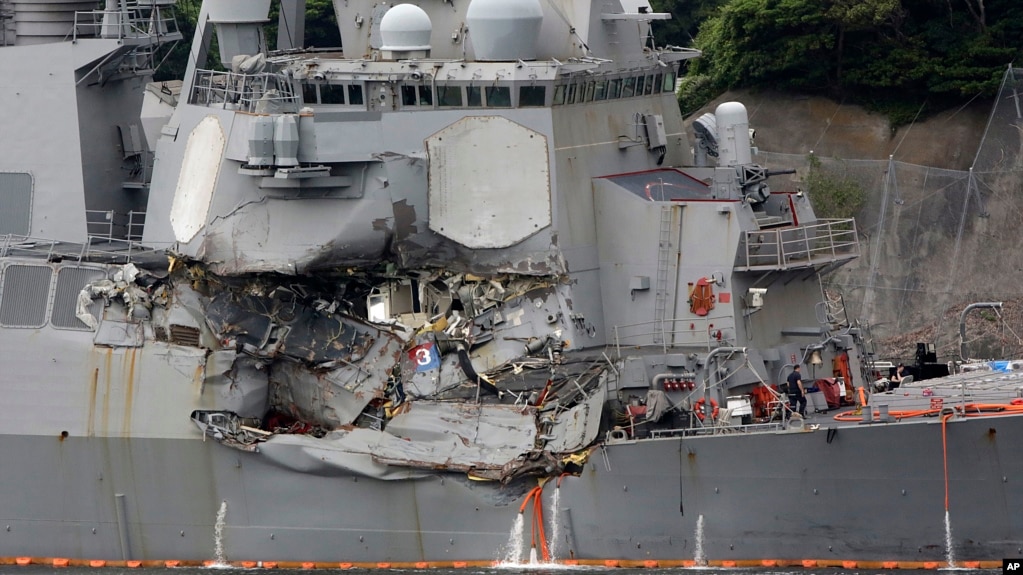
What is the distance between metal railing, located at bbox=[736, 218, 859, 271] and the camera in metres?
21.8

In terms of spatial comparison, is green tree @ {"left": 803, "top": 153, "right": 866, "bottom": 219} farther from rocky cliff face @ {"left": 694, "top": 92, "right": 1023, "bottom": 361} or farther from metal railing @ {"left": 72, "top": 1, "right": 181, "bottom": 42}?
metal railing @ {"left": 72, "top": 1, "right": 181, "bottom": 42}

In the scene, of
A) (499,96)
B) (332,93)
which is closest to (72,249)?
(332,93)

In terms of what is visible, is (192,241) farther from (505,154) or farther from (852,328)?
(852,328)

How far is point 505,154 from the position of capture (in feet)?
72.1

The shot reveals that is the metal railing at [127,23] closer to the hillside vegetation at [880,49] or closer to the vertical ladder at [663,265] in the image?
the vertical ladder at [663,265]

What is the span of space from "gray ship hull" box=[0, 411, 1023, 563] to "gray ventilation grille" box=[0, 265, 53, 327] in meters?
1.50

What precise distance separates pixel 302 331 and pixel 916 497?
25.4 feet

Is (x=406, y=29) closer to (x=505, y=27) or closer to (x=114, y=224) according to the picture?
(x=505, y=27)

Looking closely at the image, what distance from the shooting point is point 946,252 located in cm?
3366

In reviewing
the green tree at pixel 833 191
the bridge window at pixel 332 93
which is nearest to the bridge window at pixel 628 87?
the bridge window at pixel 332 93

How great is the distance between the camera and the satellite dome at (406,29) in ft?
73.9

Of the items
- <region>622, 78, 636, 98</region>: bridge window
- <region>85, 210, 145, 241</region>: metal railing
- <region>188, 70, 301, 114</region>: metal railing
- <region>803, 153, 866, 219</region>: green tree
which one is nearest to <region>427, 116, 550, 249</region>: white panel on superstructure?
<region>622, 78, 636, 98</region>: bridge window

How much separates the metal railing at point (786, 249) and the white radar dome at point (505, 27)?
348 centimetres

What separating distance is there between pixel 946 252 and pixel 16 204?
55.7 feet
